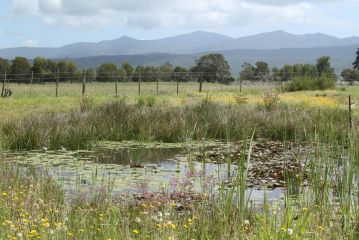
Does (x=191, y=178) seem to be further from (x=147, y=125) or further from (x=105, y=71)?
(x=105, y=71)

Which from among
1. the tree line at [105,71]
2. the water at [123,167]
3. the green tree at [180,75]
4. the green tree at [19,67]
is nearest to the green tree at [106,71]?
the tree line at [105,71]

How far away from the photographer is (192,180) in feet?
21.5

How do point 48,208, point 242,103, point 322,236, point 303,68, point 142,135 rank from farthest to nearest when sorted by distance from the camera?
point 303,68, point 242,103, point 142,135, point 48,208, point 322,236

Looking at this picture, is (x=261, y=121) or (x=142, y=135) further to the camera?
(x=261, y=121)

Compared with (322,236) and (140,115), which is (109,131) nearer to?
(140,115)

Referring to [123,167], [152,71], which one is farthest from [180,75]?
[152,71]

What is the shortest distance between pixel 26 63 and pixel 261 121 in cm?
5541

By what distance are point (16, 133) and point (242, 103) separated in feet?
34.4

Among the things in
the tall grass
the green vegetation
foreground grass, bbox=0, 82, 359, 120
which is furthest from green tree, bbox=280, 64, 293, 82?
the tall grass

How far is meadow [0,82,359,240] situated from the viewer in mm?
4816

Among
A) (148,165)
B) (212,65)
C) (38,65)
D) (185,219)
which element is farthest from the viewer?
(212,65)

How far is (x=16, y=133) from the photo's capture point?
1162 centimetres

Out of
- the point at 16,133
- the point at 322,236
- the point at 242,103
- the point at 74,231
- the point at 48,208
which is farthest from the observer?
the point at 242,103

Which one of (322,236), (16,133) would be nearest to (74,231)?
(322,236)
